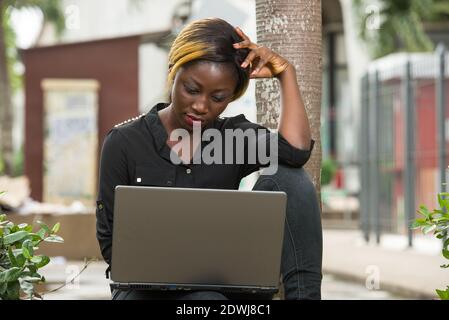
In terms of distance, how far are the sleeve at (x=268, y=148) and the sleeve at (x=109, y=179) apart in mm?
451

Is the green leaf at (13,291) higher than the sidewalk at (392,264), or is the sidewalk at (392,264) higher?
the green leaf at (13,291)

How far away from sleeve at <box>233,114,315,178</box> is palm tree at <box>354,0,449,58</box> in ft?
67.2

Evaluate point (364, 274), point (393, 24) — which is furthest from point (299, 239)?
point (393, 24)

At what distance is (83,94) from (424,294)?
6799mm

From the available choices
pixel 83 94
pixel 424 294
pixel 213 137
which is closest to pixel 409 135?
pixel 83 94

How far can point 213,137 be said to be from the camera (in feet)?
14.1

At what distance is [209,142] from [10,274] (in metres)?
0.89

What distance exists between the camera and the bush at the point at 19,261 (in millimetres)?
3826

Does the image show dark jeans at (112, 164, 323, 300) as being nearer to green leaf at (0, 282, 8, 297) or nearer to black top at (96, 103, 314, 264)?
black top at (96, 103, 314, 264)

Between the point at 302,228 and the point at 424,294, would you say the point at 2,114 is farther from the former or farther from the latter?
the point at 302,228

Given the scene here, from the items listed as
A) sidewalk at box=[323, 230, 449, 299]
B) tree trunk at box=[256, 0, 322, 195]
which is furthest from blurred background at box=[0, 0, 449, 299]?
tree trunk at box=[256, 0, 322, 195]

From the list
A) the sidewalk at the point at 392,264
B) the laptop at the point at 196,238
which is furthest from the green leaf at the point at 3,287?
the sidewalk at the point at 392,264

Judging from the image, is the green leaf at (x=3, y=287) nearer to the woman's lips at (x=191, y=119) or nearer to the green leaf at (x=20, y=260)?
the green leaf at (x=20, y=260)

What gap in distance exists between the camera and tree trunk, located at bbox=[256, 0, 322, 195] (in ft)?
18.9
